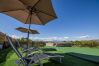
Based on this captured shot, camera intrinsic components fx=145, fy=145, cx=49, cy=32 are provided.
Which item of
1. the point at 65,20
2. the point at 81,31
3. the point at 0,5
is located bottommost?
the point at 0,5

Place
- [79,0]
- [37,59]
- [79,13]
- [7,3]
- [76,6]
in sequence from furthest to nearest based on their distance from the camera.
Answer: [79,13], [76,6], [79,0], [7,3], [37,59]

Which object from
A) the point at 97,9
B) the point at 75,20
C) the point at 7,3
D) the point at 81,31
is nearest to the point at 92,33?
the point at 81,31

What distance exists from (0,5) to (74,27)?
85.0ft

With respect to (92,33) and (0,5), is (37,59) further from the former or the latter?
(92,33)

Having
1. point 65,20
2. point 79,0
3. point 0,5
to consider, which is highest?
point 79,0

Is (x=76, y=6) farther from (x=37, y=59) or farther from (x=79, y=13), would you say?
(x=37, y=59)

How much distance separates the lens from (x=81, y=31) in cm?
2934

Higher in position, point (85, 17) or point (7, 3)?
point (85, 17)

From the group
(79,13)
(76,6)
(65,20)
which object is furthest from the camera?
(65,20)

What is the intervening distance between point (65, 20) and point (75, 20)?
6.31 feet

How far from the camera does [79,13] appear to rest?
25.2 metres

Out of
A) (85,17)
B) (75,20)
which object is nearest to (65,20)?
(75,20)

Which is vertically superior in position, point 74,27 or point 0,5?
point 74,27

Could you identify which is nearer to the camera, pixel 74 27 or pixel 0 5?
pixel 0 5
